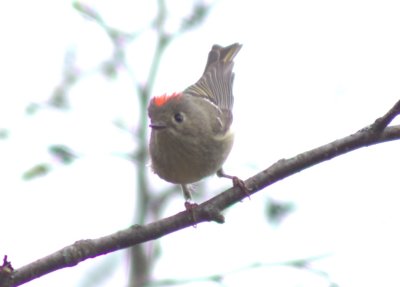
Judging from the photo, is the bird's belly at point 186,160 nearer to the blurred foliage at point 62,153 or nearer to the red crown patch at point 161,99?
the red crown patch at point 161,99

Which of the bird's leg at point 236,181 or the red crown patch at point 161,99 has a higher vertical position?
the red crown patch at point 161,99

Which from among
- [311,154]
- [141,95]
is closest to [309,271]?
[311,154]

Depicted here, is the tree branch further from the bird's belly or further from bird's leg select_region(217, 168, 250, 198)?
the bird's belly

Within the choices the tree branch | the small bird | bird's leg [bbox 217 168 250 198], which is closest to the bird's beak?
the small bird

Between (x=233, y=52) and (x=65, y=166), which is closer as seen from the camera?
(x=65, y=166)

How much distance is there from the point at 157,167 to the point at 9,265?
183 cm

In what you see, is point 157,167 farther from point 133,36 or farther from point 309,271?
point 133,36

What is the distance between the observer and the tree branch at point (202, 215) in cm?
307

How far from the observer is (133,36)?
21.5 feet

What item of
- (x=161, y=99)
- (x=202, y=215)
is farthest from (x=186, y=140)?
(x=202, y=215)

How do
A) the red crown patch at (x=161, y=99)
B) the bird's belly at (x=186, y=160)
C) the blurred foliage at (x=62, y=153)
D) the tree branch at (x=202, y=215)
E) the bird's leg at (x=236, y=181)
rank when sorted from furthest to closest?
the blurred foliage at (x=62, y=153) → the red crown patch at (x=161, y=99) → the bird's belly at (x=186, y=160) → the bird's leg at (x=236, y=181) → the tree branch at (x=202, y=215)

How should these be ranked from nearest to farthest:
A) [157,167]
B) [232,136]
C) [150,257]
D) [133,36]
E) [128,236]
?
[128,236] → [157,167] → [232,136] → [150,257] → [133,36]

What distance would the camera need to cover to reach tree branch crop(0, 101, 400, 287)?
3.07 meters

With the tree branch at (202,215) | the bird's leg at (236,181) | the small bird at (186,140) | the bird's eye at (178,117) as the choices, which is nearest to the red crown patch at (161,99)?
the small bird at (186,140)
